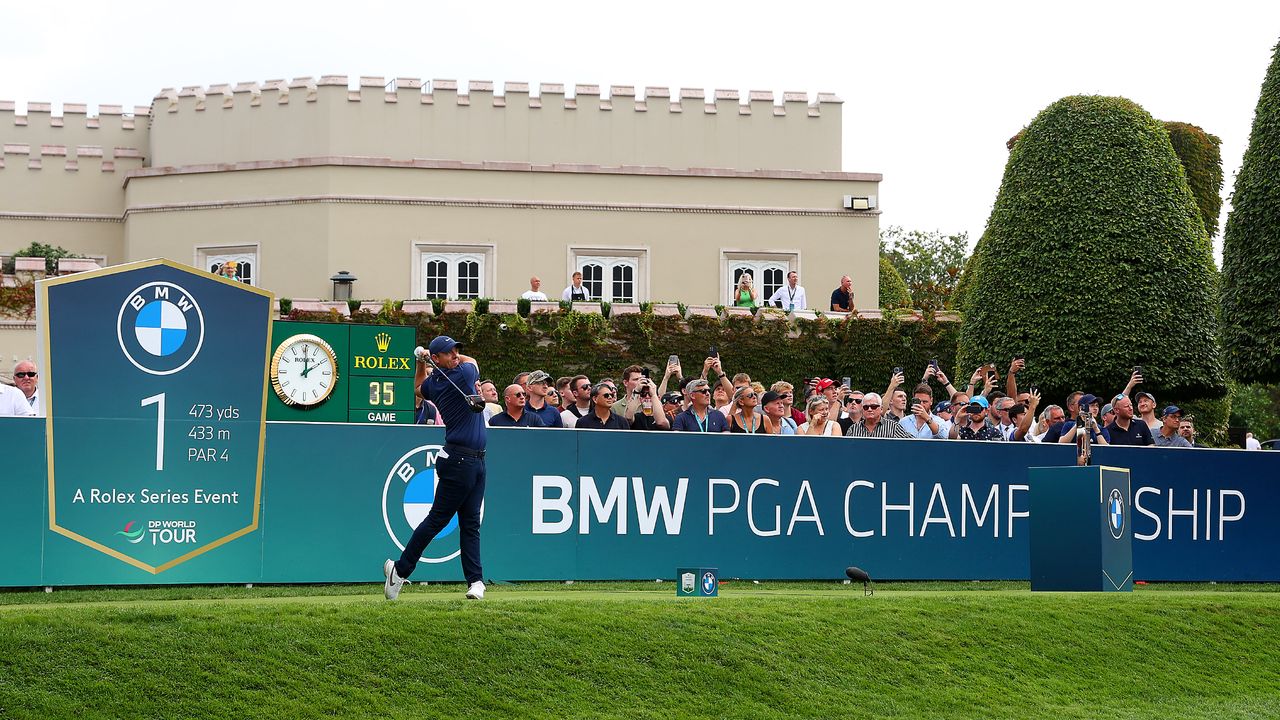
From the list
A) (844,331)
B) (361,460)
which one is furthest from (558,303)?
(361,460)

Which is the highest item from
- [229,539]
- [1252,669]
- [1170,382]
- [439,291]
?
[439,291]

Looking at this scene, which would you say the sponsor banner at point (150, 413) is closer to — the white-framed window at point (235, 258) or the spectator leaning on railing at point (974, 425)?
the spectator leaning on railing at point (974, 425)

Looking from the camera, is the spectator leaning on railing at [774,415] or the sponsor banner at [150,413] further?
the spectator leaning on railing at [774,415]

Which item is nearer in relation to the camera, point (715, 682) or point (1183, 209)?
point (715, 682)

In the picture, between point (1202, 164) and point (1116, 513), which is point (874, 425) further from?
point (1202, 164)

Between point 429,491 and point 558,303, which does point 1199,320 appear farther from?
point 429,491

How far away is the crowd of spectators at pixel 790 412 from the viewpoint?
15.5 meters

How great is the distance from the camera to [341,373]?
15.0m

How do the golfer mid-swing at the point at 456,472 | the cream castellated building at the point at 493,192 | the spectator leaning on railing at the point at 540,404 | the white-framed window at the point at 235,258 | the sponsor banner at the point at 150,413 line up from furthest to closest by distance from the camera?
the white-framed window at the point at 235,258, the cream castellated building at the point at 493,192, the spectator leaning on railing at the point at 540,404, the sponsor banner at the point at 150,413, the golfer mid-swing at the point at 456,472

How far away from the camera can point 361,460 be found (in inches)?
561

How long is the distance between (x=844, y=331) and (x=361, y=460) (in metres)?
18.0

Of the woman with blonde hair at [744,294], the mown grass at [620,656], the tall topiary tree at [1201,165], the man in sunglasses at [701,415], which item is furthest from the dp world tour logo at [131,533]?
the tall topiary tree at [1201,165]

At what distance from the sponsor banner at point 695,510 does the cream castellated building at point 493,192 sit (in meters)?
19.1

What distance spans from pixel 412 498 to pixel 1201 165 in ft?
107
